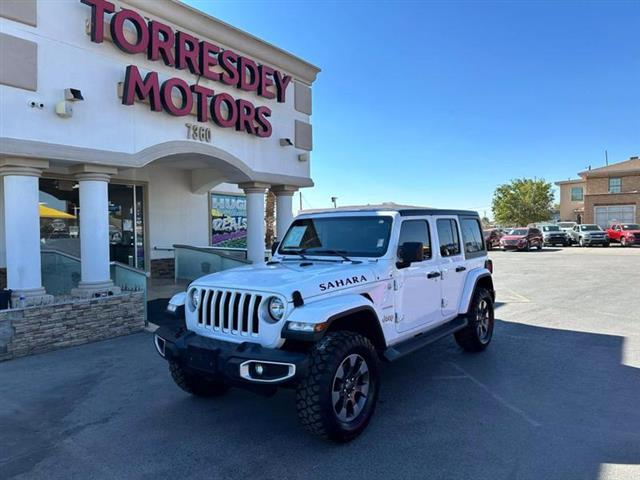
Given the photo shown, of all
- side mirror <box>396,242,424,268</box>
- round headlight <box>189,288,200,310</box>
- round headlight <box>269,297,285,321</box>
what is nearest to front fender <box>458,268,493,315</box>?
side mirror <box>396,242,424,268</box>

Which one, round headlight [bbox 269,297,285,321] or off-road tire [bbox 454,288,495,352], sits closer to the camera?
round headlight [bbox 269,297,285,321]

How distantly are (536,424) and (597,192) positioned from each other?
44375 millimetres

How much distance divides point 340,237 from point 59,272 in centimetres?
630

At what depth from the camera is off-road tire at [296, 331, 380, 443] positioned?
350 cm

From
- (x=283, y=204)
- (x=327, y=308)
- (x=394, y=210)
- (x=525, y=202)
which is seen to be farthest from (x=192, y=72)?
(x=525, y=202)

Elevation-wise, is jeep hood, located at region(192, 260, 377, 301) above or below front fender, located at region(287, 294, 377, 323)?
above

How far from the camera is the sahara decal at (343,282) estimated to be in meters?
3.95

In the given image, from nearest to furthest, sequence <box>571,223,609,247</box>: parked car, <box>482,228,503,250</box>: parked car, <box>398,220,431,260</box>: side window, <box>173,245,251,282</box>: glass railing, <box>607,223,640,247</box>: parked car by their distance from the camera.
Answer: <box>398,220,431,260</box>: side window
<box>173,245,251,282</box>: glass railing
<box>607,223,640,247</box>: parked car
<box>571,223,609,247</box>: parked car
<box>482,228,503,250</box>: parked car

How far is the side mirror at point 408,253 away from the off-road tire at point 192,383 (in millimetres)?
2203

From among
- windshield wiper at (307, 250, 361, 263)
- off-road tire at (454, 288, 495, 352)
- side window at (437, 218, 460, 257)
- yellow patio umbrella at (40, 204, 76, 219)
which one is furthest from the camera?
yellow patio umbrella at (40, 204, 76, 219)

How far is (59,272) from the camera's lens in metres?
8.67

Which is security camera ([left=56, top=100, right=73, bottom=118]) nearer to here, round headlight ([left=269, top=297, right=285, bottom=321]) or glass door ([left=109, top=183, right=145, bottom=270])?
glass door ([left=109, top=183, right=145, bottom=270])

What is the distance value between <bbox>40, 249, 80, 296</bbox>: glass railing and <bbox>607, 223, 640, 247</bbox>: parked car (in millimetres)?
35357

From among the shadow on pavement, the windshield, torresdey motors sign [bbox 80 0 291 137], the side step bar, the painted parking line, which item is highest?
torresdey motors sign [bbox 80 0 291 137]
